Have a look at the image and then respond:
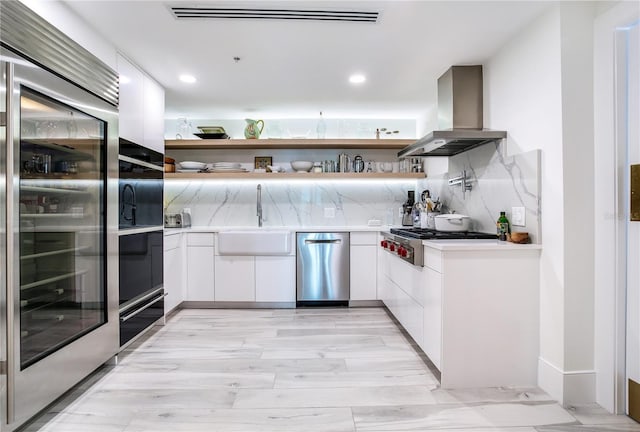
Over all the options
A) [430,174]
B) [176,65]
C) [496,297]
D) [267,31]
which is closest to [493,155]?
[496,297]

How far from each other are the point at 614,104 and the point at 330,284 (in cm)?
280

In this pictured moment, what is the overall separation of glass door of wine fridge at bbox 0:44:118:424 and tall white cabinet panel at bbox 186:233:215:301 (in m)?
1.41

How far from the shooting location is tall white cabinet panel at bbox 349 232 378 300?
3.81 meters

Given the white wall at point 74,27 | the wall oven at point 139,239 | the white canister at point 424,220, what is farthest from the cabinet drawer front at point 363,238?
the white wall at point 74,27

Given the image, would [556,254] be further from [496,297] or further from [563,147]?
[563,147]

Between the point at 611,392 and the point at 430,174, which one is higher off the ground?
the point at 430,174

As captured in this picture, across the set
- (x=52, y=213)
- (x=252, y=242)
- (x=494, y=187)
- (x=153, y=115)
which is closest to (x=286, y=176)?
(x=252, y=242)

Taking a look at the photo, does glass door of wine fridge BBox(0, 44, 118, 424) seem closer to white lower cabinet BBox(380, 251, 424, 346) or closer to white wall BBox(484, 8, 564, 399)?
white lower cabinet BBox(380, 251, 424, 346)

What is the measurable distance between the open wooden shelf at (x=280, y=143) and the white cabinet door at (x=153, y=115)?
86 centimetres

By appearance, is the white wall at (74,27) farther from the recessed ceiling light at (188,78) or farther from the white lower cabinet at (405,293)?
the white lower cabinet at (405,293)

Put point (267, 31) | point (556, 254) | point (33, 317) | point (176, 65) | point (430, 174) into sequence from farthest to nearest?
point (430, 174)
point (176, 65)
point (267, 31)
point (556, 254)
point (33, 317)

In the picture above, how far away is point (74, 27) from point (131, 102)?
2.15 feet

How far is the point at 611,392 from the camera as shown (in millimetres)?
1850

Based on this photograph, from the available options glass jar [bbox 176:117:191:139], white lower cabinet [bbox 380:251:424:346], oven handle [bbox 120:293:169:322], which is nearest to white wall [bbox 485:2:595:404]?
white lower cabinet [bbox 380:251:424:346]
